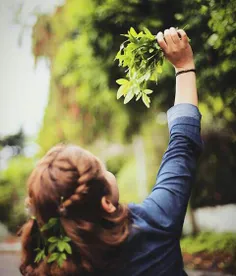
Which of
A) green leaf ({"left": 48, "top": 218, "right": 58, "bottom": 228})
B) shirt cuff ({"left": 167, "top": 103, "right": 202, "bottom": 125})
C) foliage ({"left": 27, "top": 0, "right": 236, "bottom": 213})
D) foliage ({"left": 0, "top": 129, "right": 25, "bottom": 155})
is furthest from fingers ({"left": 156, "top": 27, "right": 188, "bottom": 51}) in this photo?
foliage ({"left": 0, "top": 129, "right": 25, "bottom": 155})

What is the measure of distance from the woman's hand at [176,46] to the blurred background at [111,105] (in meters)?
1.04

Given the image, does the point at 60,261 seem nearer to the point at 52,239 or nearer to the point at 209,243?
the point at 52,239

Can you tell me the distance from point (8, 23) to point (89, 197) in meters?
4.51

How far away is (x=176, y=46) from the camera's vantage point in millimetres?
756

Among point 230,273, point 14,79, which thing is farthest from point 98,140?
point 230,273

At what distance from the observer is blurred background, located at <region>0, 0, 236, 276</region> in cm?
254

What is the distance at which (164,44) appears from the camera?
760mm

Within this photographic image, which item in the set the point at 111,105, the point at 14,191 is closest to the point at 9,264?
the point at 14,191

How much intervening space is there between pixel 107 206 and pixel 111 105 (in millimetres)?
3605

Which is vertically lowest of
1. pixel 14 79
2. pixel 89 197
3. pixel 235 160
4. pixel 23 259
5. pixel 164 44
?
pixel 235 160

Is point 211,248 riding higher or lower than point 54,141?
lower

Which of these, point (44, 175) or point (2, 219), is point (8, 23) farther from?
point (44, 175)

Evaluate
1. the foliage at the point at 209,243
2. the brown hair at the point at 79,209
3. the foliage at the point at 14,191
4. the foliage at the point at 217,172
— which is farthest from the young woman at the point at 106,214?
the foliage at the point at 14,191

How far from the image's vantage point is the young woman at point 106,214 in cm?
68
